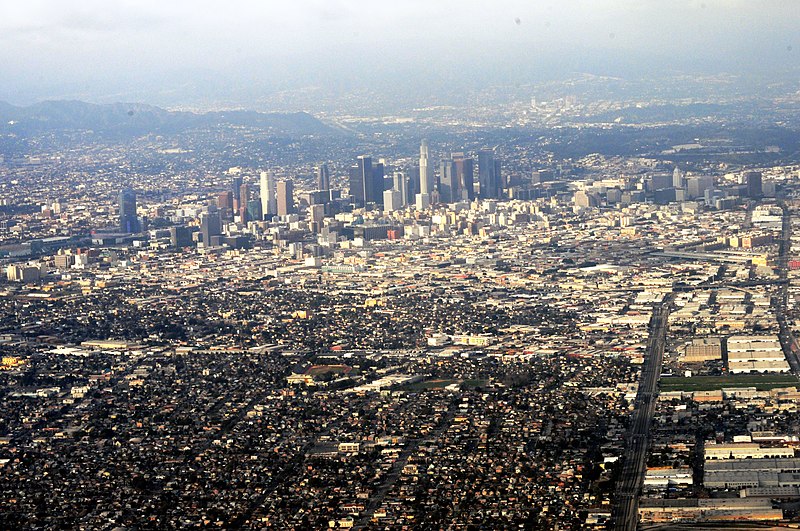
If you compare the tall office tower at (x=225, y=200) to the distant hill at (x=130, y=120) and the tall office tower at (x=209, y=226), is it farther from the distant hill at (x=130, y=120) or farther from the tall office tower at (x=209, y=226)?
the distant hill at (x=130, y=120)

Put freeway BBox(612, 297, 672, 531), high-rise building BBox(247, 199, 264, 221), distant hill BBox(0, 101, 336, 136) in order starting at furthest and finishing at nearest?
1. distant hill BBox(0, 101, 336, 136)
2. high-rise building BBox(247, 199, 264, 221)
3. freeway BBox(612, 297, 672, 531)

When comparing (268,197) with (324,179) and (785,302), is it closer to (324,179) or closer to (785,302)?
(324,179)

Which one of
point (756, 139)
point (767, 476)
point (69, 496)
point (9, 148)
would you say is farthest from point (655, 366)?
point (9, 148)

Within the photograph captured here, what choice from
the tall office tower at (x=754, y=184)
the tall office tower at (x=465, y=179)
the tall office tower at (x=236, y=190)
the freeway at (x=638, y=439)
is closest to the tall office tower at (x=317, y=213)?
the tall office tower at (x=236, y=190)

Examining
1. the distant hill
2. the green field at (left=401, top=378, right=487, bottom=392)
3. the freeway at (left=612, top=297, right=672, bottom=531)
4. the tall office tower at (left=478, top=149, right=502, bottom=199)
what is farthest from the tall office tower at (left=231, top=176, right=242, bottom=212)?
the green field at (left=401, top=378, right=487, bottom=392)

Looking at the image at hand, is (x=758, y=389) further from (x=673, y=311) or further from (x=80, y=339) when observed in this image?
(x=80, y=339)

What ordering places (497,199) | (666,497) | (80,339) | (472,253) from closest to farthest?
(666,497)
(80,339)
(472,253)
(497,199)

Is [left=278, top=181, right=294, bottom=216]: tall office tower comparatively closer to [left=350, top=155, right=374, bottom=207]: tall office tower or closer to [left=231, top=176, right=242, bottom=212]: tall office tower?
[left=231, top=176, right=242, bottom=212]: tall office tower

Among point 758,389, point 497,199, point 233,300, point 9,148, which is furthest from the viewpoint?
point 9,148
